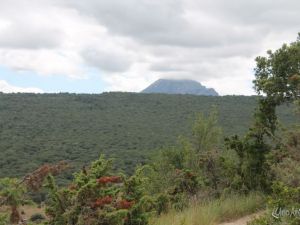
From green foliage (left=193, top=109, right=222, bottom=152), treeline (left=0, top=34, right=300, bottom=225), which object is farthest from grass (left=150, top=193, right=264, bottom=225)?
green foliage (left=193, top=109, right=222, bottom=152)

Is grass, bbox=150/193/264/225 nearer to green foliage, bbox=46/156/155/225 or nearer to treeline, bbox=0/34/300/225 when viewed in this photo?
treeline, bbox=0/34/300/225

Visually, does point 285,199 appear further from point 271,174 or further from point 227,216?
point 271,174

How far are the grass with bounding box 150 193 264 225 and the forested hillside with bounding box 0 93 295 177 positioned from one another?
35.6 meters

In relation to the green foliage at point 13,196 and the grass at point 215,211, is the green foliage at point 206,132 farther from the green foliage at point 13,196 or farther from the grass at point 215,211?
the green foliage at point 13,196

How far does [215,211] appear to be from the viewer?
349 inches

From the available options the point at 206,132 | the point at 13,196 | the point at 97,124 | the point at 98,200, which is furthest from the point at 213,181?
the point at 97,124

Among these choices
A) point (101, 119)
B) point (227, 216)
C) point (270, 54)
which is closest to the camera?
point (227, 216)

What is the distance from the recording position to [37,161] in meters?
50.7

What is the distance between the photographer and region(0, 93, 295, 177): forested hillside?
53.9 meters

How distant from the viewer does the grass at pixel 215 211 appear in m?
7.46

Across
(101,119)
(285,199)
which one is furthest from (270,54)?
(101,119)

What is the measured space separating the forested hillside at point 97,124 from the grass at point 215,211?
117 ft

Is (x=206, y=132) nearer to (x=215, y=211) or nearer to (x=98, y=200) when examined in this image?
(x=215, y=211)

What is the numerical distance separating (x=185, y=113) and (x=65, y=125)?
58.2 feet
